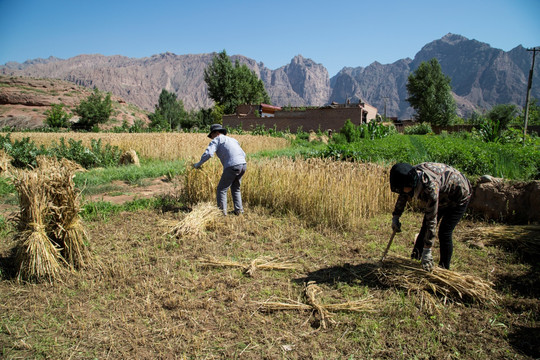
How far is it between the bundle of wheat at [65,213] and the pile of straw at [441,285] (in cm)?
343

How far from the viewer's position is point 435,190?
2.90 m

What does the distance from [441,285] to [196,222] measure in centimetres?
325

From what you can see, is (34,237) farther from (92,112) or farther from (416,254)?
(92,112)

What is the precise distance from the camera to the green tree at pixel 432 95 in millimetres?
48844

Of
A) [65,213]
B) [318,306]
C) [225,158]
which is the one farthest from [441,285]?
[65,213]

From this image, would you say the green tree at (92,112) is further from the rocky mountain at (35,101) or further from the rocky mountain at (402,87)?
the rocky mountain at (402,87)

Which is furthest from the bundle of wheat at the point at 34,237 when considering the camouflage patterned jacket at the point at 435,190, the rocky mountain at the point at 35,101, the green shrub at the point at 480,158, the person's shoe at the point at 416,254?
the rocky mountain at the point at 35,101

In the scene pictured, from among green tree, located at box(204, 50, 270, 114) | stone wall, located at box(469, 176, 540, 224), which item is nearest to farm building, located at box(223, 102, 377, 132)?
green tree, located at box(204, 50, 270, 114)

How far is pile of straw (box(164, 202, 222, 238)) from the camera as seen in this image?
15.0 ft

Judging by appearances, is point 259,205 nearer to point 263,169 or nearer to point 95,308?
point 263,169

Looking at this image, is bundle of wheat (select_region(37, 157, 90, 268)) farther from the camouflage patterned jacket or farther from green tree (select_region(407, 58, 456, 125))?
green tree (select_region(407, 58, 456, 125))

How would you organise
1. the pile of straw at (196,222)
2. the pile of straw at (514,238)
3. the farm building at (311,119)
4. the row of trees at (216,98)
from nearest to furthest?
the pile of straw at (514,238) → the pile of straw at (196,222) → the farm building at (311,119) → the row of trees at (216,98)

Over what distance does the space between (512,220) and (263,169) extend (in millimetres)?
4414

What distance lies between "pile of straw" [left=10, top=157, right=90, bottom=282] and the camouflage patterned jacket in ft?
11.9
